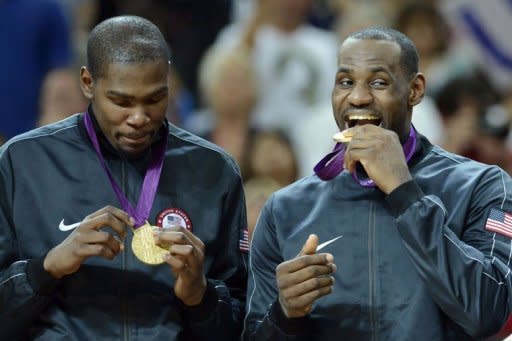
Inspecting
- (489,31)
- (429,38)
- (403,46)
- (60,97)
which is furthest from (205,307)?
(489,31)

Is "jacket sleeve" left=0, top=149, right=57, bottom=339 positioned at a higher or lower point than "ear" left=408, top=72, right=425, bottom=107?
lower

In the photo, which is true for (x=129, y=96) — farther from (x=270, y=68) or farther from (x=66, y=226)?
(x=270, y=68)

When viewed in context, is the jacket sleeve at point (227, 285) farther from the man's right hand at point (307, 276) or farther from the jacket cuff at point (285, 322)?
the man's right hand at point (307, 276)

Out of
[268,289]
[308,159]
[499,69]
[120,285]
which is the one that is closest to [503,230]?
[268,289]

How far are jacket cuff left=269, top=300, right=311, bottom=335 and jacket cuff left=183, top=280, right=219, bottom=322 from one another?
0.21 m

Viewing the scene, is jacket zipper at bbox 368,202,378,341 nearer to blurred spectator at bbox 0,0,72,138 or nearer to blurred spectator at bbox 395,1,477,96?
blurred spectator at bbox 0,0,72,138

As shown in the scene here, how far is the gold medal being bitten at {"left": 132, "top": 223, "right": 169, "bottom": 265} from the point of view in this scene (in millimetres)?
4645

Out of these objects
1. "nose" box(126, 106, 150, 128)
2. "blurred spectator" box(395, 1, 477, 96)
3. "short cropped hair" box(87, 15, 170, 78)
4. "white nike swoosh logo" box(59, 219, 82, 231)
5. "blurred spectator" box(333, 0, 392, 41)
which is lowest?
"blurred spectator" box(395, 1, 477, 96)

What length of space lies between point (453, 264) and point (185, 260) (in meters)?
0.85

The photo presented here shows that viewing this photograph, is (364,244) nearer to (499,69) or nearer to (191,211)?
(191,211)

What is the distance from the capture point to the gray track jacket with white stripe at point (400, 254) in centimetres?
450

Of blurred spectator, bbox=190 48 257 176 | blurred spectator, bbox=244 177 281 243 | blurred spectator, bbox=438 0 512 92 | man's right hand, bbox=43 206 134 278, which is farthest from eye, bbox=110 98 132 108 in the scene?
blurred spectator, bbox=438 0 512 92

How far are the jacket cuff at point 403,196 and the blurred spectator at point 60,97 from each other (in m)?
4.12

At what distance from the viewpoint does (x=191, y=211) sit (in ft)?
16.3
